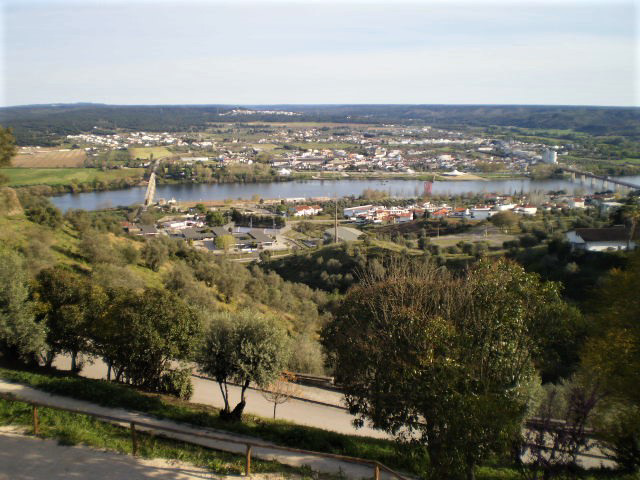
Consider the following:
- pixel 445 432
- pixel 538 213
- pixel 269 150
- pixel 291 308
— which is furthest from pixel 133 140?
pixel 445 432

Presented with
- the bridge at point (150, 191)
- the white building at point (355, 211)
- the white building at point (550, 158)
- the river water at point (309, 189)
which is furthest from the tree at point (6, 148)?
the white building at point (550, 158)

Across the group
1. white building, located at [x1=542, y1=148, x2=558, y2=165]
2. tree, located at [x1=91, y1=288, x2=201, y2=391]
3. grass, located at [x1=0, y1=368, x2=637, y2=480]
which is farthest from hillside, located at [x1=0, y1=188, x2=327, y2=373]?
white building, located at [x1=542, y1=148, x2=558, y2=165]

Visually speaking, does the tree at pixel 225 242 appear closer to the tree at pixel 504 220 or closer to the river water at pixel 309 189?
the tree at pixel 504 220

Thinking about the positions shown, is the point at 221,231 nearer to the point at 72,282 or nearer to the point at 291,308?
the point at 291,308

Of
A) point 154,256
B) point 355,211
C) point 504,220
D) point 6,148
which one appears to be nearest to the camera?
point 6,148

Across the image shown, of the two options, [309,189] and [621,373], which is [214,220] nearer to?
[309,189]

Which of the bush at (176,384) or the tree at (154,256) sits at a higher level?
the bush at (176,384)

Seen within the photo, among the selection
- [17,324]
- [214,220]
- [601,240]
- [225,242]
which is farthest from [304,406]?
[214,220]

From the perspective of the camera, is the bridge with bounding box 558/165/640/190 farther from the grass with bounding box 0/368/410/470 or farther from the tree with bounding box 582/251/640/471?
the grass with bounding box 0/368/410/470
